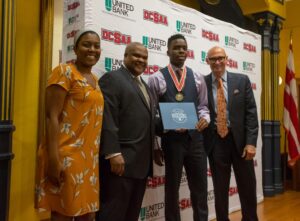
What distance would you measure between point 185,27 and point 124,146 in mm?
1774

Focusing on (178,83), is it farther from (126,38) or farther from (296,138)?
(296,138)

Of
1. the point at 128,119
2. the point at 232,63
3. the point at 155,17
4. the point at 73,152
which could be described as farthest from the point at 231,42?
the point at 73,152

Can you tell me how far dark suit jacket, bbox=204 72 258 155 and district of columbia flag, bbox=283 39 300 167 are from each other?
2.59 meters

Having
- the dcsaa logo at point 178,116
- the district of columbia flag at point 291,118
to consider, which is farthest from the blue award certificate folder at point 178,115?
the district of columbia flag at point 291,118

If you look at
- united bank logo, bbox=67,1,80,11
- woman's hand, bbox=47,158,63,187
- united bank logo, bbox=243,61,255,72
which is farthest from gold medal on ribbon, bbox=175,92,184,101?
united bank logo, bbox=243,61,255,72

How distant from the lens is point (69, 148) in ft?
5.63

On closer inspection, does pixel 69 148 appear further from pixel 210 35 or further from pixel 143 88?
pixel 210 35

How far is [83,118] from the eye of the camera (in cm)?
175

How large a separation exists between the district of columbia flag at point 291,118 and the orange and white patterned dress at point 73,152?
3.89 m

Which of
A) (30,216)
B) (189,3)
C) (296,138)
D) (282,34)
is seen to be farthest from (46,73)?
(282,34)

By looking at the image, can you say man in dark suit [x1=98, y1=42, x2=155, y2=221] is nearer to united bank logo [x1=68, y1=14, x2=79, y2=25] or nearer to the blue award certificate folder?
the blue award certificate folder

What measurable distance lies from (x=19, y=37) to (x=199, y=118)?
1.82m

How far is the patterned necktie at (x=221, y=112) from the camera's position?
2.60 metres

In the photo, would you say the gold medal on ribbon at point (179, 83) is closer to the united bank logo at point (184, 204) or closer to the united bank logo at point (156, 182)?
the united bank logo at point (156, 182)
